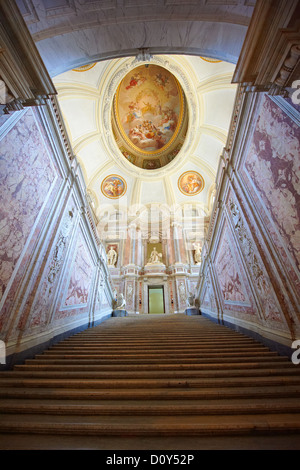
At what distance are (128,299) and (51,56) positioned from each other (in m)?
11.2

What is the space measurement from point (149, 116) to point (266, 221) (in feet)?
45.8

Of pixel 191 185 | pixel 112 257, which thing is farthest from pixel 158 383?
pixel 191 185

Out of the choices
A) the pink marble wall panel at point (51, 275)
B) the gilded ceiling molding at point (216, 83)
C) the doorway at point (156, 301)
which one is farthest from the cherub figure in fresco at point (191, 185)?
A: the pink marble wall panel at point (51, 275)

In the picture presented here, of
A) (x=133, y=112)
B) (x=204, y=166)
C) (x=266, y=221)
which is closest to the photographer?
(x=266, y=221)

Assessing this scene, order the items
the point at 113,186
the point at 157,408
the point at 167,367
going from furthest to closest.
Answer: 1. the point at 113,186
2. the point at 167,367
3. the point at 157,408

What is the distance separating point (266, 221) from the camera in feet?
9.36

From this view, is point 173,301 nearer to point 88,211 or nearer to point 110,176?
point 88,211

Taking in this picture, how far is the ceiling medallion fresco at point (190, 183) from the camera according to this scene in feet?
48.6

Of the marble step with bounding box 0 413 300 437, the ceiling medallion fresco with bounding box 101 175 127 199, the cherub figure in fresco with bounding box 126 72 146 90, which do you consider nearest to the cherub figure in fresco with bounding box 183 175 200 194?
the ceiling medallion fresco with bounding box 101 175 127 199

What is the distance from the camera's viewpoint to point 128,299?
11461 mm

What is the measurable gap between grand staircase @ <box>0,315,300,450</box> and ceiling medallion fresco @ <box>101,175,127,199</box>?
13.6 m

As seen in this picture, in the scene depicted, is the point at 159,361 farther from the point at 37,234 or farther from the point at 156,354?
the point at 37,234

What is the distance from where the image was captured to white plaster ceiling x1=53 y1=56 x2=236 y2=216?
372 inches
